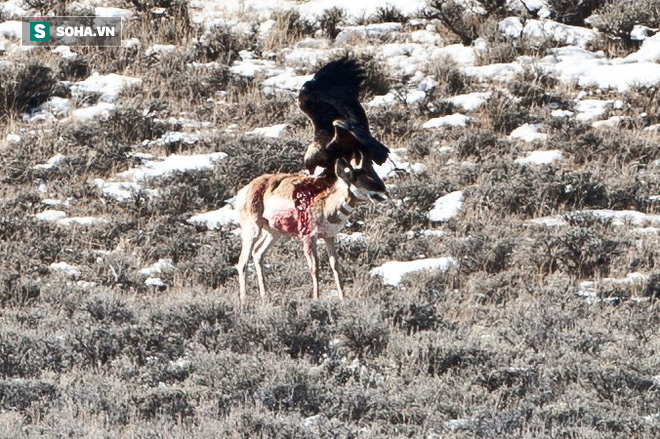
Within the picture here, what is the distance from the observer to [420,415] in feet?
29.4

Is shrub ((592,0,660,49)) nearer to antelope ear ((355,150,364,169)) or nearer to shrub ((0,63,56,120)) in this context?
shrub ((0,63,56,120))

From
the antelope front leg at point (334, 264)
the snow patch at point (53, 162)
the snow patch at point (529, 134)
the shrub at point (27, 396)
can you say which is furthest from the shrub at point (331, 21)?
the shrub at point (27, 396)

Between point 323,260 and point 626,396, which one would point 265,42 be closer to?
point 323,260

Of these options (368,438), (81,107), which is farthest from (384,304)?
(81,107)

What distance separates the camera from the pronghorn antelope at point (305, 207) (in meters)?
11.9

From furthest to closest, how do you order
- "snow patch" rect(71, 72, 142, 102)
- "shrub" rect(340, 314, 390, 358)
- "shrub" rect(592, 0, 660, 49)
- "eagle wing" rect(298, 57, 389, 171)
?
1. "shrub" rect(592, 0, 660, 49)
2. "snow patch" rect(71, 72, 142, 102)
3. "eagle wing" rect(298, 57, 389, 171)
4. "shrub" rect(340, 314, 390, 358)

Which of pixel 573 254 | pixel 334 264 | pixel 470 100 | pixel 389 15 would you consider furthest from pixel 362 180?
pixel 389 15

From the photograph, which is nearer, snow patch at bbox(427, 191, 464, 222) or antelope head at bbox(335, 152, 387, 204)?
antelope head at bbox(335, 152, 387, 204)

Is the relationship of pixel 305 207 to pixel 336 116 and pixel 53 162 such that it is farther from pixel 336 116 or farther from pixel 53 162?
pixel 53 162

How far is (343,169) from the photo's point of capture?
39.3ft

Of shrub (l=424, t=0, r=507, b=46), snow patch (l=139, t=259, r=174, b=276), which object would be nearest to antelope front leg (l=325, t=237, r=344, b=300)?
snow patch (l=139, t=259, r=174, b=276)

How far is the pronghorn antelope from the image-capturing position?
1186cm

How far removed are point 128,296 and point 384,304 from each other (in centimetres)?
260

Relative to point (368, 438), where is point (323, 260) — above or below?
below
